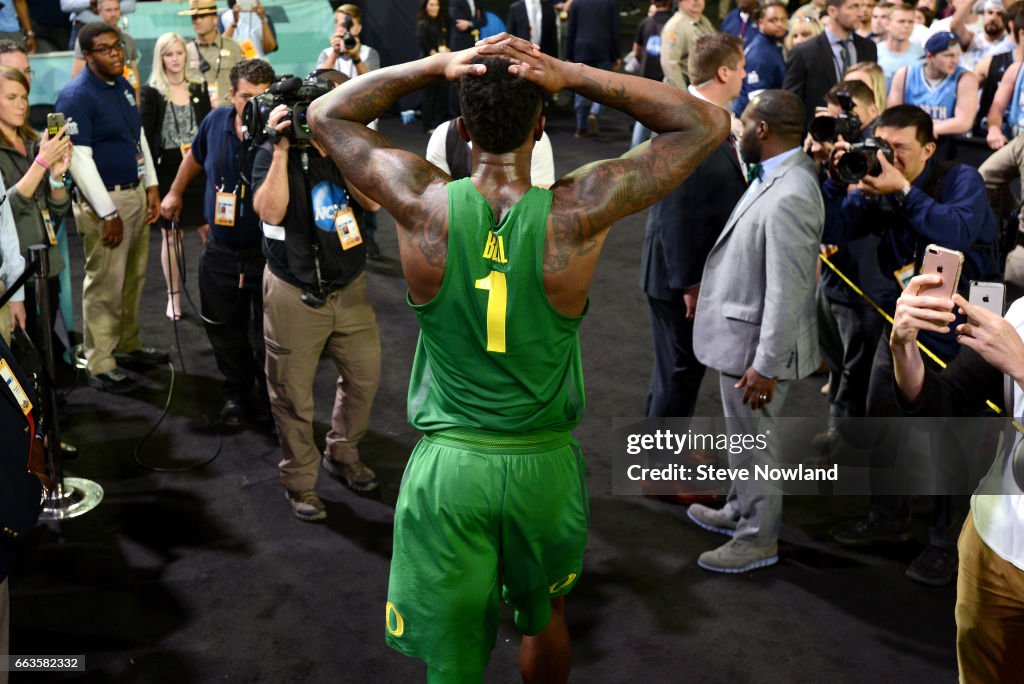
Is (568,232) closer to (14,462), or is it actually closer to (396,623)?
(396,623)

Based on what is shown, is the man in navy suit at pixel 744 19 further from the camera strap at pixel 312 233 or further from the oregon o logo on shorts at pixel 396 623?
the oregon o logo on shorts at pixel 396 623

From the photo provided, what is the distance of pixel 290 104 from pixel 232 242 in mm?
1217

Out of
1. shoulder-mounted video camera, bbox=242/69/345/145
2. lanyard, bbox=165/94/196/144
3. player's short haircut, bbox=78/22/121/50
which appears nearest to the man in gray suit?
shoulder-mounted video camera, bbox=242/69/345/145

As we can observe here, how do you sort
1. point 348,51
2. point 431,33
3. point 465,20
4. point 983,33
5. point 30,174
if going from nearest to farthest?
point 30,174 → point 348,51 → point 983,33 → point 465,20 → point 431,33

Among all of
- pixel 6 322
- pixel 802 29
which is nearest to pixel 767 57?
pixel 802 29

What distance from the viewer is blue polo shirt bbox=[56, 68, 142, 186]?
5645 millimetres

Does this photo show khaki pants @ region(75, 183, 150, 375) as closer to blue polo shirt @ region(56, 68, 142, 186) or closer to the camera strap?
blue polo shirt @ region(56, 68, 142, 186)

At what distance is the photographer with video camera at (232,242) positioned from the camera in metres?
5.03

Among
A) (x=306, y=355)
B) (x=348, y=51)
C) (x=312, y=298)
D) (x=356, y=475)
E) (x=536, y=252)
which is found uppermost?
(x=536, y=252)

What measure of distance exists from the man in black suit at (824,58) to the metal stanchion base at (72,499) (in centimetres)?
503

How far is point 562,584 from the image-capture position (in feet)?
9.21

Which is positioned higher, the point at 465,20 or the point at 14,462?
the point at 14,462

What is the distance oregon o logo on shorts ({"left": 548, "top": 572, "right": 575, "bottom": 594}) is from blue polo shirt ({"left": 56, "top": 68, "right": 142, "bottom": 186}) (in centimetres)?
400

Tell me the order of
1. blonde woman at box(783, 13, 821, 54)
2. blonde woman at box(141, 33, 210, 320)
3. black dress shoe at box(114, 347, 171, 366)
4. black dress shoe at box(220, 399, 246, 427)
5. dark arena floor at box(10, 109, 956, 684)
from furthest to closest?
blonde woman at box(783, 13, 821, 54) < blonde woman at box(141, 33, 210, 320) < black dress shoe at box(114, 347, 171, 366) < black dress shoe at box(220, 399, 246, 427) < dark arena floor at box(10, 109, 956, 684)
